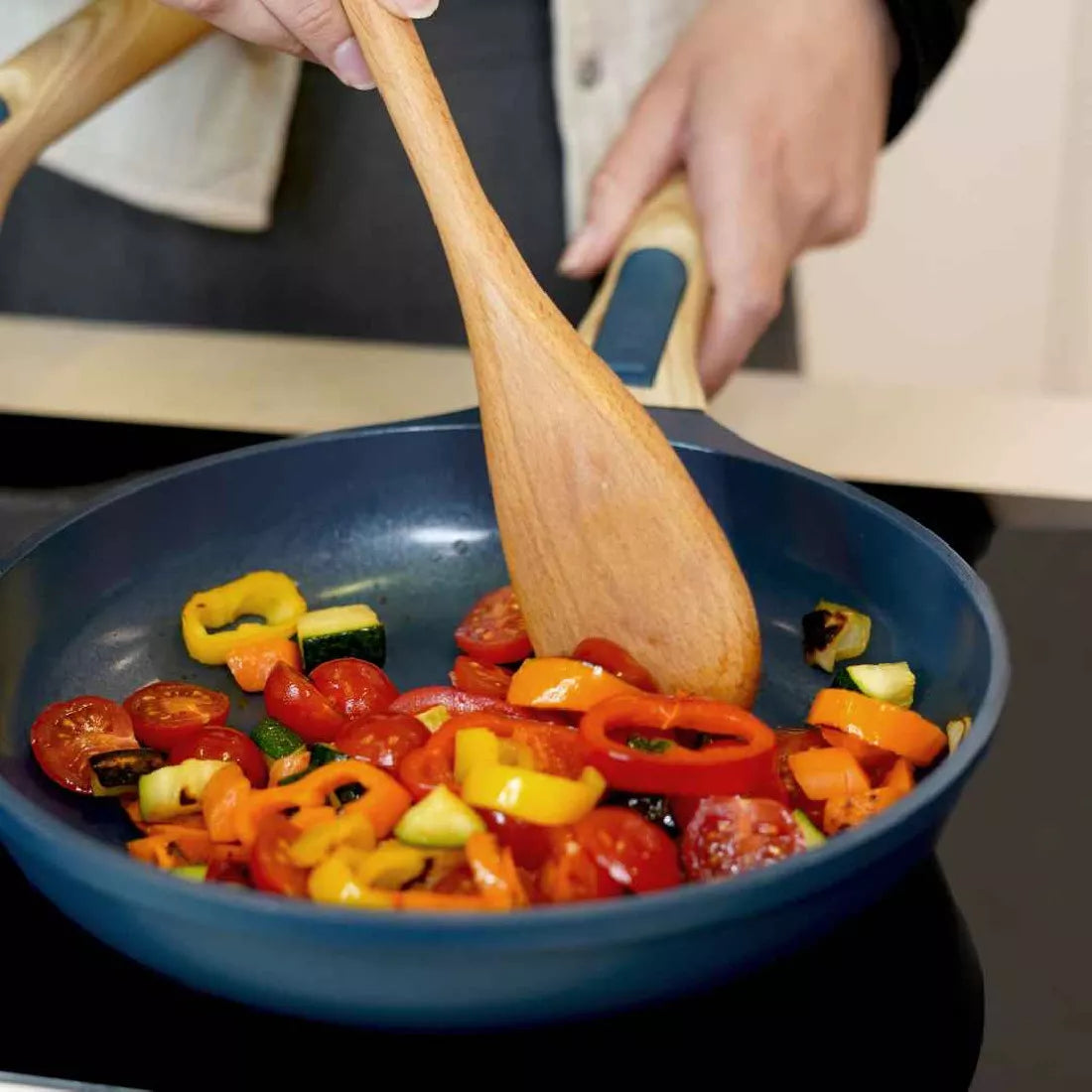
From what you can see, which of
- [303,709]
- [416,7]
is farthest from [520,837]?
[416,7]

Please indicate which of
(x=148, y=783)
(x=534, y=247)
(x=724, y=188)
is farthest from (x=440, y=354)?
(x=148, y=783)

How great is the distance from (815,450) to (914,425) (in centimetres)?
10

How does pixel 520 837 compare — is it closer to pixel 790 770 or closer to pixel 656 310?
pixel 790 770

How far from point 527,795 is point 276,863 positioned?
122mm

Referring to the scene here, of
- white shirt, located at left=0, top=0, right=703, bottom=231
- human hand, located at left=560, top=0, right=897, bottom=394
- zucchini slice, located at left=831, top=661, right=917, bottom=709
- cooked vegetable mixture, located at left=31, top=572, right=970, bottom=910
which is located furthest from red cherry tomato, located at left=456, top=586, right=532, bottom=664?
white shirt, located at left=0, top=0, right=703, bottom=231

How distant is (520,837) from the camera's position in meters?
0.79

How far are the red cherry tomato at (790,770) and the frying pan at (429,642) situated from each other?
8 cm

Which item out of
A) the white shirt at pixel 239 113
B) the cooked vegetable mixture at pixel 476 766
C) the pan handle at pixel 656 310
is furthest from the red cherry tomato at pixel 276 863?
the white shirt at pixel 239 113

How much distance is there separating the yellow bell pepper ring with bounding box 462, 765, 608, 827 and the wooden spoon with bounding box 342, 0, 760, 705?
21 cm

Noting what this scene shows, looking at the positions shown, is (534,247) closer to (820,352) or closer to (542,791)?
(542,791)

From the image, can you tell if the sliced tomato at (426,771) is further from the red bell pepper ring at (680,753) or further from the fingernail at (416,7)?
Result: the fingernail at (416,7)

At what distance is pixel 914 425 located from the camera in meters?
1.46

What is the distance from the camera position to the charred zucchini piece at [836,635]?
1056 mm

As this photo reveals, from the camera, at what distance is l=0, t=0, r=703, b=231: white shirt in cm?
158
